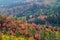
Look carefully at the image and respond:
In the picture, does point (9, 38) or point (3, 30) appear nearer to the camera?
point (9, 38)

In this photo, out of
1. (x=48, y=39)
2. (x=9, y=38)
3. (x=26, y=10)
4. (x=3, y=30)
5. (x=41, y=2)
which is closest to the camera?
(x=9, y=38)

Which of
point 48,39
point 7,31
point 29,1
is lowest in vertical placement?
point 29,1

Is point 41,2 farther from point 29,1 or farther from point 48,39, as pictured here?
point 48,39

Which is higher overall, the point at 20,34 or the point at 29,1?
the point at 20,34

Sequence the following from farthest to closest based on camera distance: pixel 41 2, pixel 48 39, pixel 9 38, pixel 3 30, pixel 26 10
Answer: pixel 41 2 → pixel 26 10 → pixel 48 39 → pixel 3 30 → pixel 9 38

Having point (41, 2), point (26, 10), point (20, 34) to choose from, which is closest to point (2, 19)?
point (20, 34)

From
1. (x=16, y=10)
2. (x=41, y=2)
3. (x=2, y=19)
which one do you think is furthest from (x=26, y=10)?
(x=2, y=19)

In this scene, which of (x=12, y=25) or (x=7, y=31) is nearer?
(x=7, y=31)

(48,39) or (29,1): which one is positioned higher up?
(48,39)

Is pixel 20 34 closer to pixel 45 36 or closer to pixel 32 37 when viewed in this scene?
pixel 32 37
